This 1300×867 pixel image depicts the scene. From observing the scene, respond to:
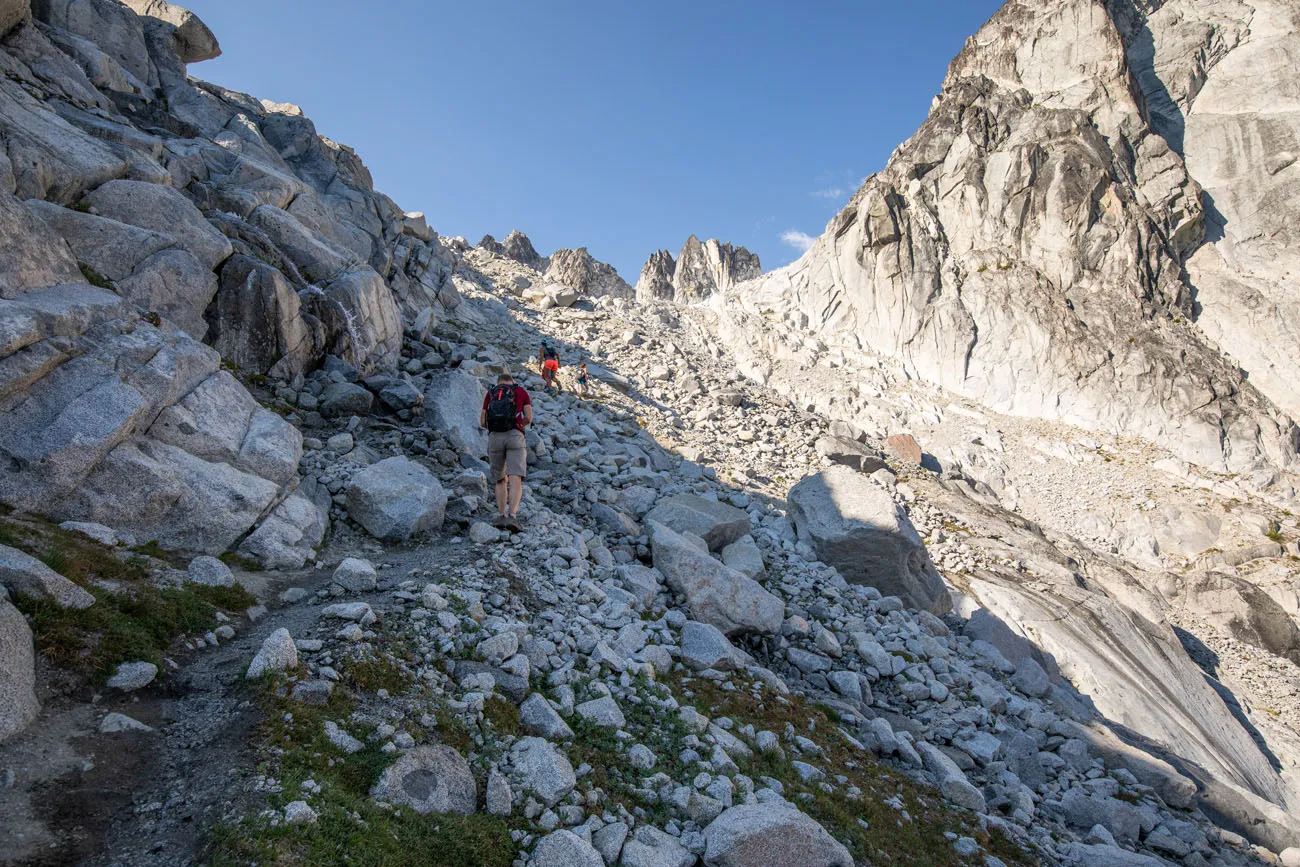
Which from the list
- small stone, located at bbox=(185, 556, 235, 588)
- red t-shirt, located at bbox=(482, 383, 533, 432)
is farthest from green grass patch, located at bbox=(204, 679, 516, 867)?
red t-shirt, located at bbox=(482, 383, 533, 432)

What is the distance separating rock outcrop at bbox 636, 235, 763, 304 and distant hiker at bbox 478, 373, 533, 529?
9826 cm

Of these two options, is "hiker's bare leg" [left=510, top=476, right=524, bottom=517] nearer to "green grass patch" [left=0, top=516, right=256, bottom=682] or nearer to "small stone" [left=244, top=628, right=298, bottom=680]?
"green grass patch" [left=0, top=516, right=256, bottom=682]

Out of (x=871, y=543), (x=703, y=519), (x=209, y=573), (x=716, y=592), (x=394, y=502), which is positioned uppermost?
(x=871, y=543)

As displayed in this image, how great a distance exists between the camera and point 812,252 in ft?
205

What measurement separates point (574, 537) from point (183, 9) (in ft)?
121

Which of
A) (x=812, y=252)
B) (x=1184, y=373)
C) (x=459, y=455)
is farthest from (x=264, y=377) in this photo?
(x=1184, y=373)

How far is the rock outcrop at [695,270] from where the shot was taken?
10900 centimetres

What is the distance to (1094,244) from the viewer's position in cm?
5300

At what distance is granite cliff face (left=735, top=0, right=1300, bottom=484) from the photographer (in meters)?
48.2

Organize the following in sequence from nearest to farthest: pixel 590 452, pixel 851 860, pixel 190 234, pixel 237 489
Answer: pixel 851 860 < pixel 237 489 < pixel 190 234 < pixel 590 452

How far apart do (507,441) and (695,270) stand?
104228mm

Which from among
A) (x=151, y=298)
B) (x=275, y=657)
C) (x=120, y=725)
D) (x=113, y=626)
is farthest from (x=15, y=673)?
(x=151, y=298)

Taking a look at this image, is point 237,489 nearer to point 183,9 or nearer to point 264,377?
point 264,377

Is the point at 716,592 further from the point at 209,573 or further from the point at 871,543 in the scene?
the point at 209,573
